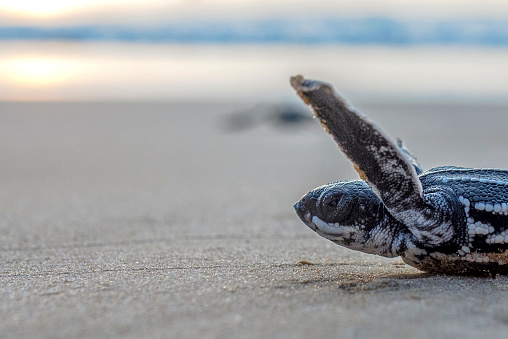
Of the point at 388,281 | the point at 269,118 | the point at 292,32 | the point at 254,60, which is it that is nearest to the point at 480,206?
the point at 388,281

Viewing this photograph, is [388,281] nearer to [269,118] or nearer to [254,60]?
[269,118]

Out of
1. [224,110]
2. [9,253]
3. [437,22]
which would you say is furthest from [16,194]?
[437,22]

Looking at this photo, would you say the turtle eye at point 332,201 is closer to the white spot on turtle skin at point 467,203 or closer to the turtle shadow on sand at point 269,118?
the white spot on turtle skin at point 467,203

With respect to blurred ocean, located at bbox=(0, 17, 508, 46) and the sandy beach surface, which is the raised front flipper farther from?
blurred ocean, located at bbox=(0, 17, 508, 46)

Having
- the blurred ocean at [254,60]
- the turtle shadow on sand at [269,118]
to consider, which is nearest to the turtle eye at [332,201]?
the turtle shadow on sand at [269,118]

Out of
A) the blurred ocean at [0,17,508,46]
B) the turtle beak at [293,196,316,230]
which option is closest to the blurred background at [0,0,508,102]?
the blurred ocean at [0,17,508,46]

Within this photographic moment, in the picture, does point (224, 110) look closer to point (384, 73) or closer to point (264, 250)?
point (384, 73)
